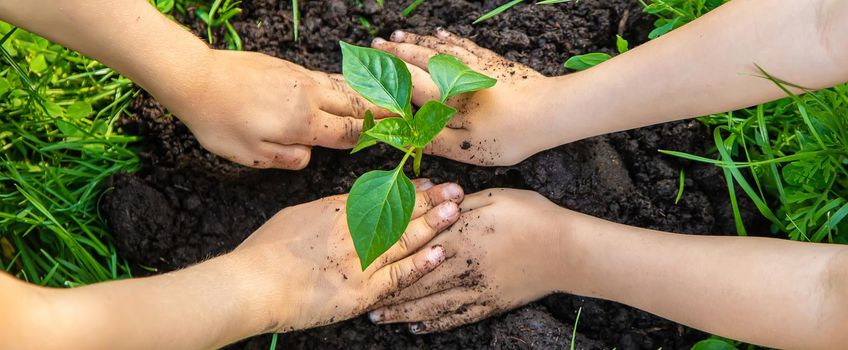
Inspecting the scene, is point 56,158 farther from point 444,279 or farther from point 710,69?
point 710,69

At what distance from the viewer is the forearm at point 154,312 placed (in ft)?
A: 3.44

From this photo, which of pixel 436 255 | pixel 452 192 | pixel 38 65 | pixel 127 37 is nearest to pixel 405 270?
pixel 436 255

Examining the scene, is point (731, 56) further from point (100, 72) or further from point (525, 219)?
point (100, 72)

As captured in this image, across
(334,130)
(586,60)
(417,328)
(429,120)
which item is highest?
(586,60)

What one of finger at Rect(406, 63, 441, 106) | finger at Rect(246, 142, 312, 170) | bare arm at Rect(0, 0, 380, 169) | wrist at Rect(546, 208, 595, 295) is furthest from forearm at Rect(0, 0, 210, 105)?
wrist at Rect(546, 208, 595, 295)

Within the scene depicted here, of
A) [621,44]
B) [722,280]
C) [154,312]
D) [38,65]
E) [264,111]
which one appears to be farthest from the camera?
[38,65]

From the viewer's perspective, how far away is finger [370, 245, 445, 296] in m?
1.49

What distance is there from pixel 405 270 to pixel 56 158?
75 centimetres

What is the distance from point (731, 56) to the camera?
1.27 meters

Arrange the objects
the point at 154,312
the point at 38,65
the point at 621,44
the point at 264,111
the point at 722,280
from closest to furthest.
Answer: the point at 154,312 < the point at 722,280 < the point at 264,111 < the point at 621,44 < the point at 38,65

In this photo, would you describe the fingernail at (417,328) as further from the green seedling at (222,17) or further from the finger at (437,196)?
the green seedling at (222,17)

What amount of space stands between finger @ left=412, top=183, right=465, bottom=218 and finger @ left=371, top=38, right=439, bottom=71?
24 centimetres

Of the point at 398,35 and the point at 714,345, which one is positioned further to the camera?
the point at 398,35

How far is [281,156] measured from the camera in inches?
59.4
